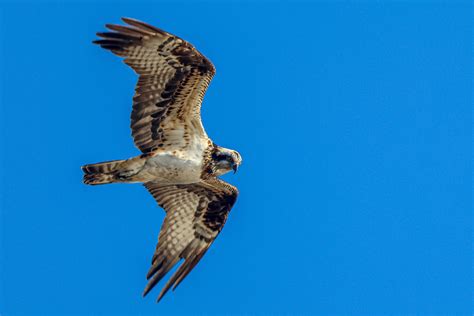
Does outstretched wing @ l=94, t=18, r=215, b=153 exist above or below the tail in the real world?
above

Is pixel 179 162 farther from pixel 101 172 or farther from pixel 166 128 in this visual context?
pixel 101 172

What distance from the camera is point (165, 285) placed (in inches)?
544

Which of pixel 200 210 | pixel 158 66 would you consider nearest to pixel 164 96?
pixel 158 66

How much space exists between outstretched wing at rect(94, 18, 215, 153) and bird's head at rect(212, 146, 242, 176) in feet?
1.21

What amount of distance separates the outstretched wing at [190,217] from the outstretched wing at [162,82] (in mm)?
1197

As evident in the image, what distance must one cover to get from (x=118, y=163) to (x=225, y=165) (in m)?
1.64

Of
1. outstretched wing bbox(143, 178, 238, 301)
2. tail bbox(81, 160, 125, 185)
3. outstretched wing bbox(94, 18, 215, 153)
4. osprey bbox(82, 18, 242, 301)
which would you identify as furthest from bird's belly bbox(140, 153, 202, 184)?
outstretched wing bbox(143, 178, 238, 301)

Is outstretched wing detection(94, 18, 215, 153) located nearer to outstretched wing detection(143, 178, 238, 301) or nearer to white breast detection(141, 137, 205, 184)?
white breast detection(141, 137, 205, 184)

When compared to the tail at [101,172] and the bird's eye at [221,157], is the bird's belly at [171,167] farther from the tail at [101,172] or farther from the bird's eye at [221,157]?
the tail at [101,172]

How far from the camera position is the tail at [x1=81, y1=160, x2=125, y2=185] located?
531 inches

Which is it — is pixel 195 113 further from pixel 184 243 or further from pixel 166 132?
pixel 184 243

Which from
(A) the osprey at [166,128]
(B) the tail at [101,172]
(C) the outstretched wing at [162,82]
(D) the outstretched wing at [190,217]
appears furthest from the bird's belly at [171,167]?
(D) the outstretched wing at [190,217]

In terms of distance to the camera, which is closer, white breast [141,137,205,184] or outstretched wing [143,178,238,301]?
white breast [141,137,205,184]

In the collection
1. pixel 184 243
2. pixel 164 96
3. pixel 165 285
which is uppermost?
pixel 164 96
